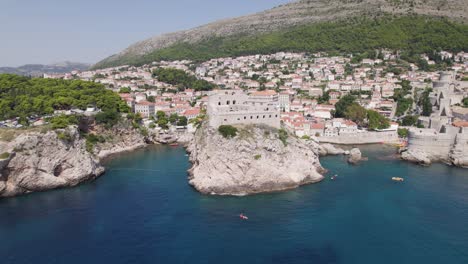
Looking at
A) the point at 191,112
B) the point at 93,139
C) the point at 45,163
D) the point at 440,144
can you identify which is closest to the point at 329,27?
the point at 191,112

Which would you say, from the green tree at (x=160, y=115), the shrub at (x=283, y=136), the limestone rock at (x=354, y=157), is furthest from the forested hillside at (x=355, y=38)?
the shrub at (x=283, y=136)

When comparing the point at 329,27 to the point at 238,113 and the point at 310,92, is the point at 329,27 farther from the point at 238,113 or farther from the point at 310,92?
the point at 238,113

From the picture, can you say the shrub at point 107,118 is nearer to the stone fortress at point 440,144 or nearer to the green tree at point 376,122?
the green tree at point 376,122

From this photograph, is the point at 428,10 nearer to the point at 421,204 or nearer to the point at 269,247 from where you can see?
the point at 421,204

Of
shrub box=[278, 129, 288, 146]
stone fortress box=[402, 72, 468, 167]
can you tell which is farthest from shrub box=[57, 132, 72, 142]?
stone fortress box=[402, 72, 468, 167]

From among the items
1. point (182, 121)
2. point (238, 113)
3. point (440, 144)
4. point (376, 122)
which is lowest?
point (440, 144)

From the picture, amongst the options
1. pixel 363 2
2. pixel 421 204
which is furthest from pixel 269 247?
pixel 363 2
